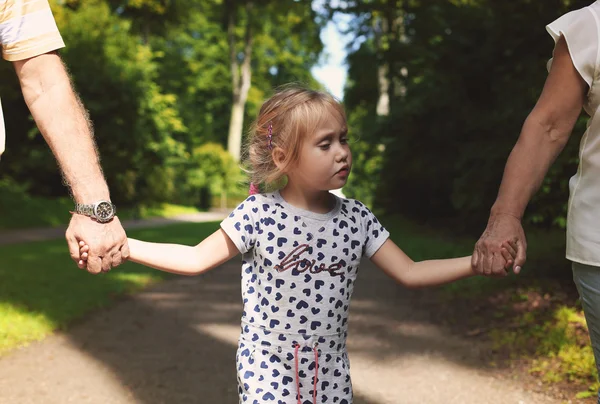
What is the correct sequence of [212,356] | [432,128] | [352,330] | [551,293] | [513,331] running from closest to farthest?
[212,356]
[513,331]
[352,330]
[551,293]
[432,128]

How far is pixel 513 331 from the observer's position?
606 centimetres

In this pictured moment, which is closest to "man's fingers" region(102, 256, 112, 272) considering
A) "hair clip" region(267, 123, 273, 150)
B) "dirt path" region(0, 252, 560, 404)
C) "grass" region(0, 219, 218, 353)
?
"hair clip" region(267, 123, 273, 150)

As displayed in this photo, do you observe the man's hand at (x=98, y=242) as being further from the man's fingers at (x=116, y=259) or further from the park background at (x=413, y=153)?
the park background at (x=413, y=153)

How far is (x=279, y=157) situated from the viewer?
2.71 metres

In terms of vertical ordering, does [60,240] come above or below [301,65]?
below

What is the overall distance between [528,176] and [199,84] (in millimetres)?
40042

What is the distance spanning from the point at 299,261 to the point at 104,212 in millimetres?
703

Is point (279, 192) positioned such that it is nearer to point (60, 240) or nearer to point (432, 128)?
point (432, 128)

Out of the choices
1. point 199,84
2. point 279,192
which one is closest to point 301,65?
point 199,84

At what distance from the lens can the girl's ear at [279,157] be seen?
2688 mm

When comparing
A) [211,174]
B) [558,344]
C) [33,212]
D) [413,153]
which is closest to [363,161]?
[413,153]

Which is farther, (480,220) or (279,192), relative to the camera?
(480,220)

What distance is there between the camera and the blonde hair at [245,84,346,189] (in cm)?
262

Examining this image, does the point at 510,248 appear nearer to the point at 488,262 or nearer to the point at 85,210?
the point at 488,262
